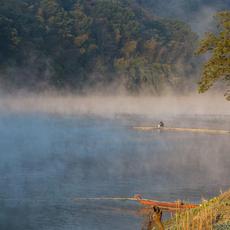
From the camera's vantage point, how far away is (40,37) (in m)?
78.4

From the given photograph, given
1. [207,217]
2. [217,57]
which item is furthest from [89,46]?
[207,217]

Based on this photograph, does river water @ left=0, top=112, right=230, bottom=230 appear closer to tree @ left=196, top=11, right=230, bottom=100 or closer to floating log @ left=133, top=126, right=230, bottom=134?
floating log @ left=133, top=126, right=230, bottom=134

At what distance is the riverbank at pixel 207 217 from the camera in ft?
41.7

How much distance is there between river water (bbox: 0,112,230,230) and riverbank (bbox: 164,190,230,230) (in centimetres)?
202

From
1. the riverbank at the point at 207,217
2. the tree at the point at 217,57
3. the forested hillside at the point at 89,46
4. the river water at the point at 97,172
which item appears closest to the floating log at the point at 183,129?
the river water at the point at 97,172

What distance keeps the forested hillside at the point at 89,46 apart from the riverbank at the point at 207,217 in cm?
5518

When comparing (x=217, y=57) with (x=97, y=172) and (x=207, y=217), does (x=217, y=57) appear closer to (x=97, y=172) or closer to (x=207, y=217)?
(x=97, y=172)

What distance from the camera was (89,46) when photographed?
86812mm

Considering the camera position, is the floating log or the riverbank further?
the floating log

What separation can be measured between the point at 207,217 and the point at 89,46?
244 feet

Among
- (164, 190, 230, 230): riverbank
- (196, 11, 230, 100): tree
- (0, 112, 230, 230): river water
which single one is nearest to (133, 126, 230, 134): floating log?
(0, 112, 230, 230): river water

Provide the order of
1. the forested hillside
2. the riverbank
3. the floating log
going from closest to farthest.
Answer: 1. the riverbank
2. the floating log
3. the forested hillside

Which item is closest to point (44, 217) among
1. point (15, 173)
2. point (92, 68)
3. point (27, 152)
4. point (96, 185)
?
point (96, 185)

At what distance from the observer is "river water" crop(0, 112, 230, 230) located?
17484mm
